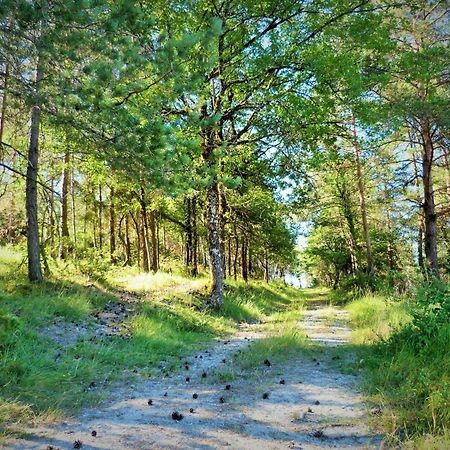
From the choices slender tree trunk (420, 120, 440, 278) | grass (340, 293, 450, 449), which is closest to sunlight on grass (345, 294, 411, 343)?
grass (340, 293, 450, 449)

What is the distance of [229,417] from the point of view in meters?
4.16

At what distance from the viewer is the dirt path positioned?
349 centimetres

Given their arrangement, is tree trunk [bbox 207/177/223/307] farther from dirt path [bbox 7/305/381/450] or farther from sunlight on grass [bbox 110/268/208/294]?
dirt path [bbox 7/305/381/450]

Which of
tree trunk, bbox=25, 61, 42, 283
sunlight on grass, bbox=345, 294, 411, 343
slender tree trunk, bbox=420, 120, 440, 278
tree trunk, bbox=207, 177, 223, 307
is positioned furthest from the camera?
slender tree trunk, bbox=420, 120, 440, 278

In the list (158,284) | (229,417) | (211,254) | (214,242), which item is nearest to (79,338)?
(229,417)

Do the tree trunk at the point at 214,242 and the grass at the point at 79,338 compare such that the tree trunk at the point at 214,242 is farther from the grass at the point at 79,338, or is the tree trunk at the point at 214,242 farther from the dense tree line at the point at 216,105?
the grass at the point at 79,338

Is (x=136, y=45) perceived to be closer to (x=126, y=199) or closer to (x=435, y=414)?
(x=435, y=414)

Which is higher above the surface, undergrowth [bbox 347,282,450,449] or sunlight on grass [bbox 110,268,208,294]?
sunlight on grass [bbox 110,268,208,294]

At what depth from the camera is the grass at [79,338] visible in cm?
445

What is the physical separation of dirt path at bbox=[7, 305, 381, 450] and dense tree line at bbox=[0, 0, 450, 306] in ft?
9.30

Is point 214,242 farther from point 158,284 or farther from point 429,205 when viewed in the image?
point 429,205

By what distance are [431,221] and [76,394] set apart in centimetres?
1390

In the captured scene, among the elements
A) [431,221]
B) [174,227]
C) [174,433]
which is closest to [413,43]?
[431,221]

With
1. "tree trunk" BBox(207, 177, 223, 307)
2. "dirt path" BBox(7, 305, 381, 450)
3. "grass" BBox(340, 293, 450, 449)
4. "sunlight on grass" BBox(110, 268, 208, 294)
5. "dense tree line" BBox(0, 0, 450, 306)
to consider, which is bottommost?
"dirt path" BBox(7, 305, 381, 450)
